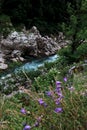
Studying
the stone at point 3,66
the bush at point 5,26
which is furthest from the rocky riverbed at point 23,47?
the bush at point 5,26

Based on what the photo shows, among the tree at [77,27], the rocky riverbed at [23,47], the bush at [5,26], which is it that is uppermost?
the tree at [77,27]

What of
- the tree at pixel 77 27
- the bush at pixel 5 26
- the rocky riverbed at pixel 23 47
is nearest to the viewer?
the tree at pixel 77 27

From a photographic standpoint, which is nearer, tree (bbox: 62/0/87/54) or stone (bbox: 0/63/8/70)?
tree (bbox: 62/0/87/54)

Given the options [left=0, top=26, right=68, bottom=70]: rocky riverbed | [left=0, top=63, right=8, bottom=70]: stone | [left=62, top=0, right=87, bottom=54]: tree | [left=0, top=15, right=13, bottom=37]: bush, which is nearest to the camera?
[left=62, top=0, right=87, bottom=54]: tree

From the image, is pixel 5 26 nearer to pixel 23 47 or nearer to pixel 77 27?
pixel 23 47

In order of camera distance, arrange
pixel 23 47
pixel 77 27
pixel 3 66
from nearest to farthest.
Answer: pixel 77 27 < pixel 3 66 < pixel 23 47

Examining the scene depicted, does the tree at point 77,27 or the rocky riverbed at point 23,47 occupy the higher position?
the tree at point 77,27

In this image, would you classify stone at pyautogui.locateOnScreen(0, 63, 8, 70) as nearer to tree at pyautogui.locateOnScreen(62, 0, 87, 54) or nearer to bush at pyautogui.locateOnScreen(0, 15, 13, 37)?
tree at pyautogui.locateOnScreen(62, 0, 87, 54)

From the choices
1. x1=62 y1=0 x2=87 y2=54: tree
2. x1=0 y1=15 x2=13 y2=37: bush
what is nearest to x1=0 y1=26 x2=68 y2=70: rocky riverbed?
x1=0 y1=15 x2=13 y2=37: bush

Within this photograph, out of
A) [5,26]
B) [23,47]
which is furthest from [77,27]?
[5,26]

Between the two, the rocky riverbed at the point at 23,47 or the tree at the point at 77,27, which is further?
the rocky riverbed at the point at 23,47

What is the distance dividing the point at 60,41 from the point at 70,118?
28.9 m

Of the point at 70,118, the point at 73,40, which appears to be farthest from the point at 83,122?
the point at 73,40

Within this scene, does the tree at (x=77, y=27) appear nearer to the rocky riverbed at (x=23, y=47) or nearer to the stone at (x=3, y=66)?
the stone at (x=3, y=66)
